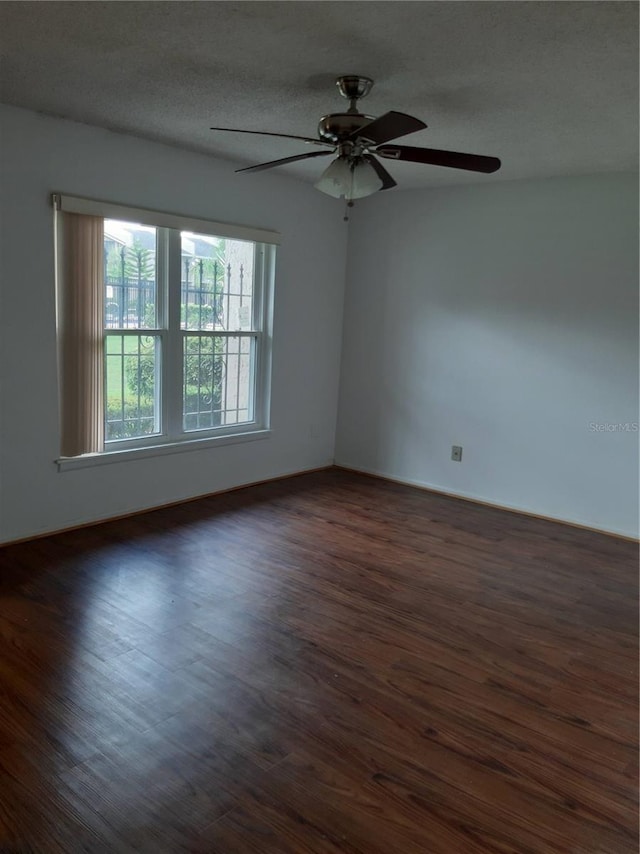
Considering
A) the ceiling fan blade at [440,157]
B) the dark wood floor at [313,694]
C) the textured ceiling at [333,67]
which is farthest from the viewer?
the ceiling fan blade at [440,157]

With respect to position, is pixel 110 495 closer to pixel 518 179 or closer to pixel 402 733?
pixel 402 733

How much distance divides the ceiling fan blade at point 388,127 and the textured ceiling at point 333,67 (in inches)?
11.3

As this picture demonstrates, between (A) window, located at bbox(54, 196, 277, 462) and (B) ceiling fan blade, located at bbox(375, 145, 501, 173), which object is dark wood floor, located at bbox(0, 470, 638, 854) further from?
(B) ceiling fan blade, located at bbox(375, 145, 501, 173)

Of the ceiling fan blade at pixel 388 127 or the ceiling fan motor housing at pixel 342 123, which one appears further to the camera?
the ceiling fan motor housing at pixel 342 123

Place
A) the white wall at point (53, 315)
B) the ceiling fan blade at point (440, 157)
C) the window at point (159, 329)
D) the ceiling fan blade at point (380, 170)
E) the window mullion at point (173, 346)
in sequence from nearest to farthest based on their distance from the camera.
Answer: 1. the ceiling fan blade at point (440, 157)
2. the ceiling fan blade at point (380, 170)
3. the white wall at point (53, 315)
4. the window at point (159, 329)
5. the window mullion at point (173, 346)

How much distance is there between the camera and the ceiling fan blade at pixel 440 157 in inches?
99.0

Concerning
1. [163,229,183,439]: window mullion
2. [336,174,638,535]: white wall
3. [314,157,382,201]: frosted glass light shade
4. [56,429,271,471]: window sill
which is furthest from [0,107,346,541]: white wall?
[314,157,382,201]: frosted glass light shade

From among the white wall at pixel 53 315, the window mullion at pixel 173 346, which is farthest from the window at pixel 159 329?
the white wall at pixel 53 315

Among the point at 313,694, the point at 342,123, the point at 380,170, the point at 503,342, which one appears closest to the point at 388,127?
the point at 342,123

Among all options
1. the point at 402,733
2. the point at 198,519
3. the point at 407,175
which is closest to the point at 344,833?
the point at 402,733

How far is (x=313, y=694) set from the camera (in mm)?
2311

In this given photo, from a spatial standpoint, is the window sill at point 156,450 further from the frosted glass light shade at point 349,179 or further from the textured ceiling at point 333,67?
the frosted glass light shade at point 349,179

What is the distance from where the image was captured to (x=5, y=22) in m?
2.17

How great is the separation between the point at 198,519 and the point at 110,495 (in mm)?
591
